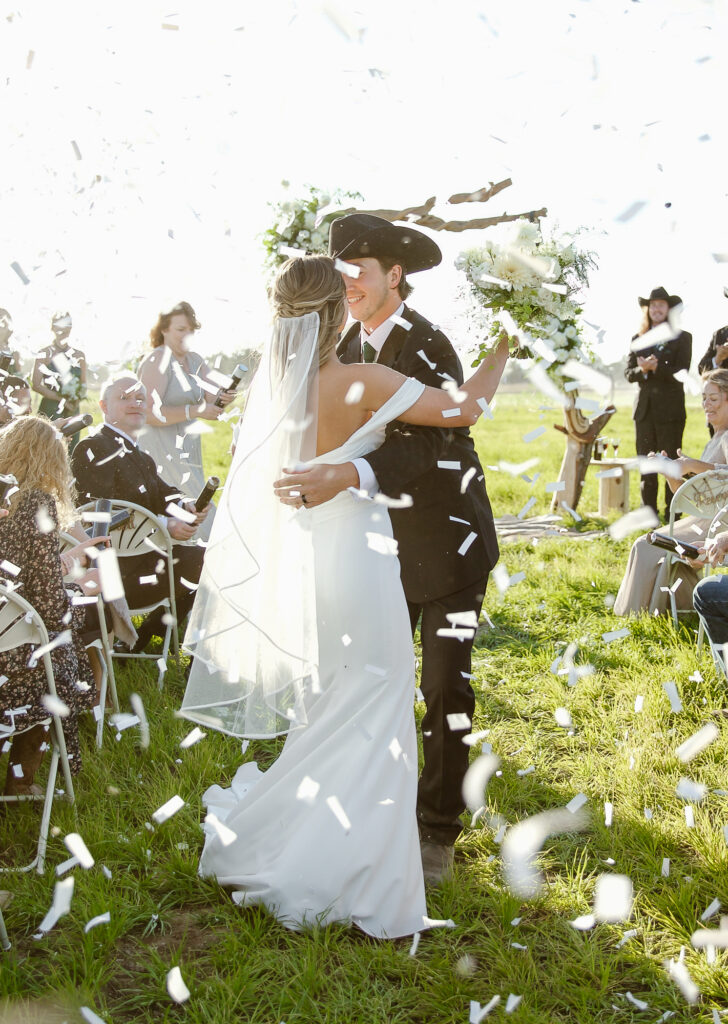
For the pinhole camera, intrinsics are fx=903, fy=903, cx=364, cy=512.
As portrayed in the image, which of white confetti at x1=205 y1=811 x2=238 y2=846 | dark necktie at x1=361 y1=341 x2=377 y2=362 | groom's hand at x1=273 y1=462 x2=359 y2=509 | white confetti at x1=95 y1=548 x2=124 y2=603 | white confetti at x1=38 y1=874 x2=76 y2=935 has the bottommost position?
white confetti at x1=38 y1=874 x2=76 y2=935

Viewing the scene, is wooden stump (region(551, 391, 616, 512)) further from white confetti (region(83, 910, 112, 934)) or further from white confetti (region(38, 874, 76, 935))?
white confetti (region(83, 910, 112, 934))

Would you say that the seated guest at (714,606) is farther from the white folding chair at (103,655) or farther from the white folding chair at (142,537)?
the white folding chair at (103,655)

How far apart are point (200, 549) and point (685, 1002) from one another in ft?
12.9

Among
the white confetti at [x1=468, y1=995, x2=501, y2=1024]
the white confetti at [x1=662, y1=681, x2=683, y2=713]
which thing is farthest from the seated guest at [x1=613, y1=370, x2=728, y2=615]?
the white confetti at [x1=468, y1=995, x2=501, y2=1024]

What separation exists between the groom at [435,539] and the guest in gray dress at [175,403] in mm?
3174

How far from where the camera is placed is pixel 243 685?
10.3 feet

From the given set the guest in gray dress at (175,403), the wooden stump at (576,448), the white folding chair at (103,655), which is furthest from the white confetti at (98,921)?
the wooden stump at (576,448)

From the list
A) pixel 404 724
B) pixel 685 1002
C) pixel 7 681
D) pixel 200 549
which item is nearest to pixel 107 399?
pixel 200 549

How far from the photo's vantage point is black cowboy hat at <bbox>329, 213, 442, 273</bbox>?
3398mm

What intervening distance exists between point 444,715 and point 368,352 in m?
1.41

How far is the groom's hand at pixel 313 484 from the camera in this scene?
9.32 feet

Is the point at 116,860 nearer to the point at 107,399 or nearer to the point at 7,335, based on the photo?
the point at 107,399

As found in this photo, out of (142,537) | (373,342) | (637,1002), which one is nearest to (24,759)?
(142,537)

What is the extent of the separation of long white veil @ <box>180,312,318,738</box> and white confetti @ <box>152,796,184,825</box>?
60cm
